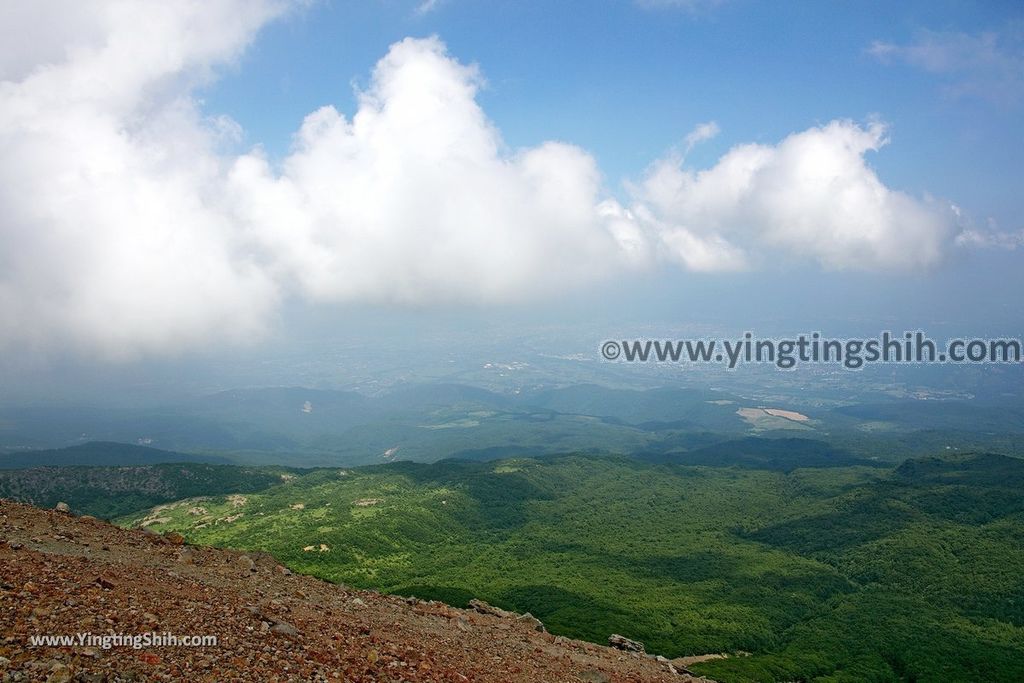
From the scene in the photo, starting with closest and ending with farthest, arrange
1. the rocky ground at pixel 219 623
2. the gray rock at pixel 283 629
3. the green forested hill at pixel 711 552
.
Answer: the rocky ground at pixel 219 623 → the gray rock at pixel 283 629 → the green forested hill at pixel 711 552

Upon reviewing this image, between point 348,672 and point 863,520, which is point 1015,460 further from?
point 348,672

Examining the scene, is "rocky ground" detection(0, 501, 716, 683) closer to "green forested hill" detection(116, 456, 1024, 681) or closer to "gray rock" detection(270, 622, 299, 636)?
"gray rock" detection(270, 622, 299, 636)

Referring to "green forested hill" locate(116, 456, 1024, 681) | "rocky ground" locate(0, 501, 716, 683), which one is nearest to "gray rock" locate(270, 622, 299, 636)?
"rocky ground" locate(0, 501, 716, 683)

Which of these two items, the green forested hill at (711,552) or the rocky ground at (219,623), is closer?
the rocky ground at (219,623)

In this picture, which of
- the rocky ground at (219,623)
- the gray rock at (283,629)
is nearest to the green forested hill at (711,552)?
the rocky ground at (219,623)

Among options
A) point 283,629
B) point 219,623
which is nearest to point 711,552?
point 283,629

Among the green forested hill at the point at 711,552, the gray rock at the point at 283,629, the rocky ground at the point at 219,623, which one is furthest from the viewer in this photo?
the green forested hill at the point at 711,552

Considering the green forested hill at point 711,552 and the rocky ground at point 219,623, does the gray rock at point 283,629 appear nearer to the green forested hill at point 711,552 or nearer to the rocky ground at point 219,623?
the rocky ground at point 219,623
